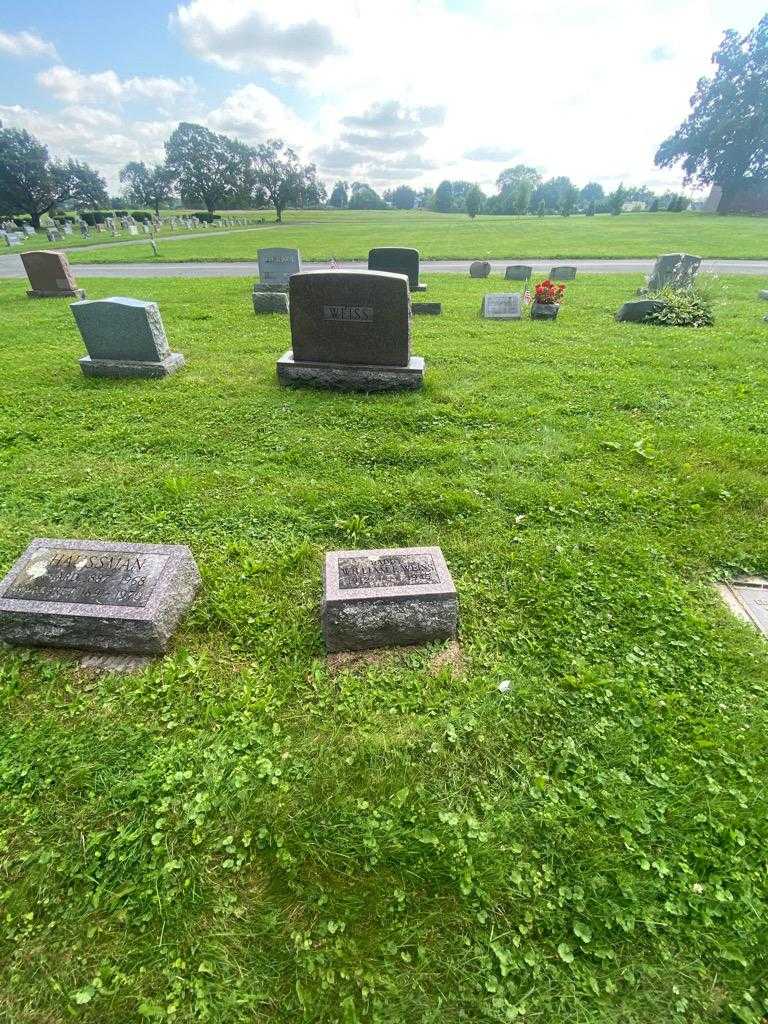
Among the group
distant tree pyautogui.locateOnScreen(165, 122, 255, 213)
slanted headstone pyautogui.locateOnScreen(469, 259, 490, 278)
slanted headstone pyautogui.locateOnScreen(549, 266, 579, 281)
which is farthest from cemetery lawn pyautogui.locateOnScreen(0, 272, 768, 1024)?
distant tree pyautogui.locateOnScreen(165, 122, 255, 213)

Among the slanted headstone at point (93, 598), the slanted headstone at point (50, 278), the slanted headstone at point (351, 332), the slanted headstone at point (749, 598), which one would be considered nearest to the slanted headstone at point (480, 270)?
the slanted headstone at point (351, 332)

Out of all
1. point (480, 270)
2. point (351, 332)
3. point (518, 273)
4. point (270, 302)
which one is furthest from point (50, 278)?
point (518, 273)

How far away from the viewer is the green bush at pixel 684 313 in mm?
10344

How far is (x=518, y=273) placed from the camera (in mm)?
16062

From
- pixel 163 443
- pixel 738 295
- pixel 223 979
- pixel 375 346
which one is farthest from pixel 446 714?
pixel 738 295

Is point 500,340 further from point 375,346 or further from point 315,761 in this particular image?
point 315,761

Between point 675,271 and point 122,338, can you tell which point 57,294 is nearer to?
point 122,338

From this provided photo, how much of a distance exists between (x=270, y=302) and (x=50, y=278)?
6.99m

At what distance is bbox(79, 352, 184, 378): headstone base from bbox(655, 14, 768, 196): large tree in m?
69.1

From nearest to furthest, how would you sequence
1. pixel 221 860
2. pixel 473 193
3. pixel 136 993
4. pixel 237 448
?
pixel 136 993 → pixel 221 860 → pixel 237 448 → pixel 473 193

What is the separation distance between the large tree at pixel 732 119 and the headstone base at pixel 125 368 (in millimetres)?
69146

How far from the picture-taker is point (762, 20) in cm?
4850

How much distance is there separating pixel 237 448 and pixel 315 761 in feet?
12.5

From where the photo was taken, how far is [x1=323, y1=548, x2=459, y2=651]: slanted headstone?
289cm
